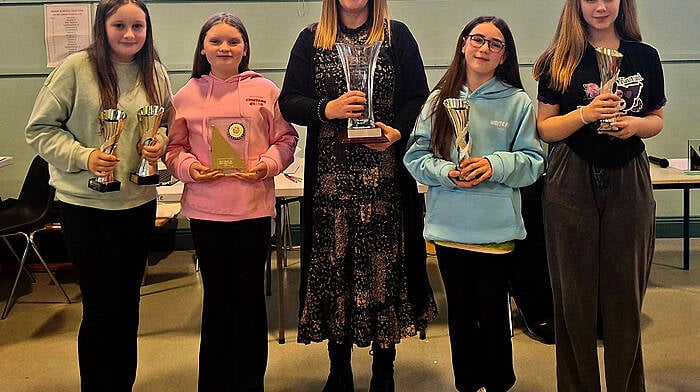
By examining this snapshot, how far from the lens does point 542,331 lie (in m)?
3.17

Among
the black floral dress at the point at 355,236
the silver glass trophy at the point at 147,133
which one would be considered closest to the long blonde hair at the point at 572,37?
the black floral dress at the point at 355,236

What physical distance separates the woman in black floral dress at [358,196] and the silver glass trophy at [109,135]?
494mm

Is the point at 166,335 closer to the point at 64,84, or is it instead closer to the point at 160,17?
the point at 64,84

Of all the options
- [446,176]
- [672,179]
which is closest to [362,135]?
[446,176]

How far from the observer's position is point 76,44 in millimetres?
4812

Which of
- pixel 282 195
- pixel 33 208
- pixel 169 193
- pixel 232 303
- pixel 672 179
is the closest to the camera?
pixel 232 303

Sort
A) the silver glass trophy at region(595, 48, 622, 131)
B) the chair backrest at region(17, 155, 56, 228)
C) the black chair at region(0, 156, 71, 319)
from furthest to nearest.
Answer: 1. the chair backrest at region(17, 155, 56, 228)
2. the black chair at region(0, 156, 71, 319)
3. the silver glass trophy at region(595, 48, 622, 131)

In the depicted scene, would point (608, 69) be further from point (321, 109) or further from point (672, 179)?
point (672, 179)

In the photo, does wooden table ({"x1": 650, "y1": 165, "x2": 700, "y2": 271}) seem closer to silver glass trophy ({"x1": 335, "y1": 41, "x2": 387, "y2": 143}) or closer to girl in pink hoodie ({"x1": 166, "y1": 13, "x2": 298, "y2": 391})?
silver glass trophy ({"x1": 335, "y1": 41, "x2": 387, "y2": 143})

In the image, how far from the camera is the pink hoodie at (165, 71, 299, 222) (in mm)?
2186

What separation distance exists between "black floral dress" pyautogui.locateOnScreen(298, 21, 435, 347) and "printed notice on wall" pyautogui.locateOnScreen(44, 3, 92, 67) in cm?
315

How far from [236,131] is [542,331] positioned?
5.83ft

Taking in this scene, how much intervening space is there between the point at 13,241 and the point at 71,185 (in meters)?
2.76

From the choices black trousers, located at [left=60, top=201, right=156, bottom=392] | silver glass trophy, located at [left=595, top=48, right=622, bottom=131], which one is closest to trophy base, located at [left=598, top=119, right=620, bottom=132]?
silver glass trophy, located at [left=595, top=48, right=622, bottom=131]
